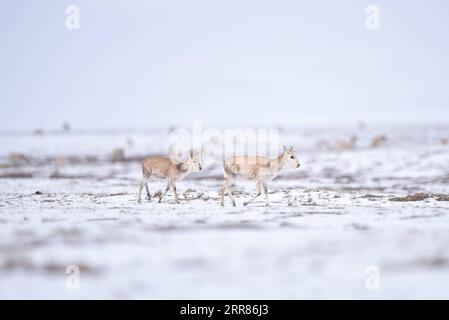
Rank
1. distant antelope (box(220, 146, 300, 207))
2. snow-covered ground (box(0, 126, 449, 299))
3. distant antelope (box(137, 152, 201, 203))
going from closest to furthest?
snow-covered ground (box(0, 126, 449, 299)) → distant antelope (box(220, 146, 300, 207)) → distant antelope (box(137, 152, 201, 203))

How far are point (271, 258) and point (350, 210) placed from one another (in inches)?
286

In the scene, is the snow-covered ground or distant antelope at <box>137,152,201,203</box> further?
distant antelope at <box>137,152,201,203</box>

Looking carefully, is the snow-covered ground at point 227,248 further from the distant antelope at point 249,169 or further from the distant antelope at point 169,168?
the distant antelope at point 169,168

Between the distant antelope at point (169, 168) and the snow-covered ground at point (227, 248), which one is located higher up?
the distant antelope at point (169, 168)

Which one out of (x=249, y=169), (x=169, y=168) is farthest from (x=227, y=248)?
(x=169, y=168)

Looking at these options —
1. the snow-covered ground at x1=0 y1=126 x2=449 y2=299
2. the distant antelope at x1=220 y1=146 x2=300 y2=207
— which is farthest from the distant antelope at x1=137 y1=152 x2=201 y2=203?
the distant antelope at x1=220 y1=146 x2=300 y2=207

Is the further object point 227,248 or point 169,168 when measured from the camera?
point 169,168

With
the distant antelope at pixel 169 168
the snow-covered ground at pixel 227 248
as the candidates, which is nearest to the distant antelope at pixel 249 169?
the snow-covered ground at pixel 227 248

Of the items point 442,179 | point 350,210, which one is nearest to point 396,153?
point 442,179

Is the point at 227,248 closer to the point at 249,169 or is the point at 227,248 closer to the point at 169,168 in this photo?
the point at 249,169

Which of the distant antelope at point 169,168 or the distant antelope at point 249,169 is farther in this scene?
the distant antelope at point 169,168

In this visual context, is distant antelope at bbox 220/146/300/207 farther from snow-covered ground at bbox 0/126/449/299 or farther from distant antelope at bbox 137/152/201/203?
distant antelope at bbox 137/152/201/203

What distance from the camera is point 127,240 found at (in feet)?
41.7
